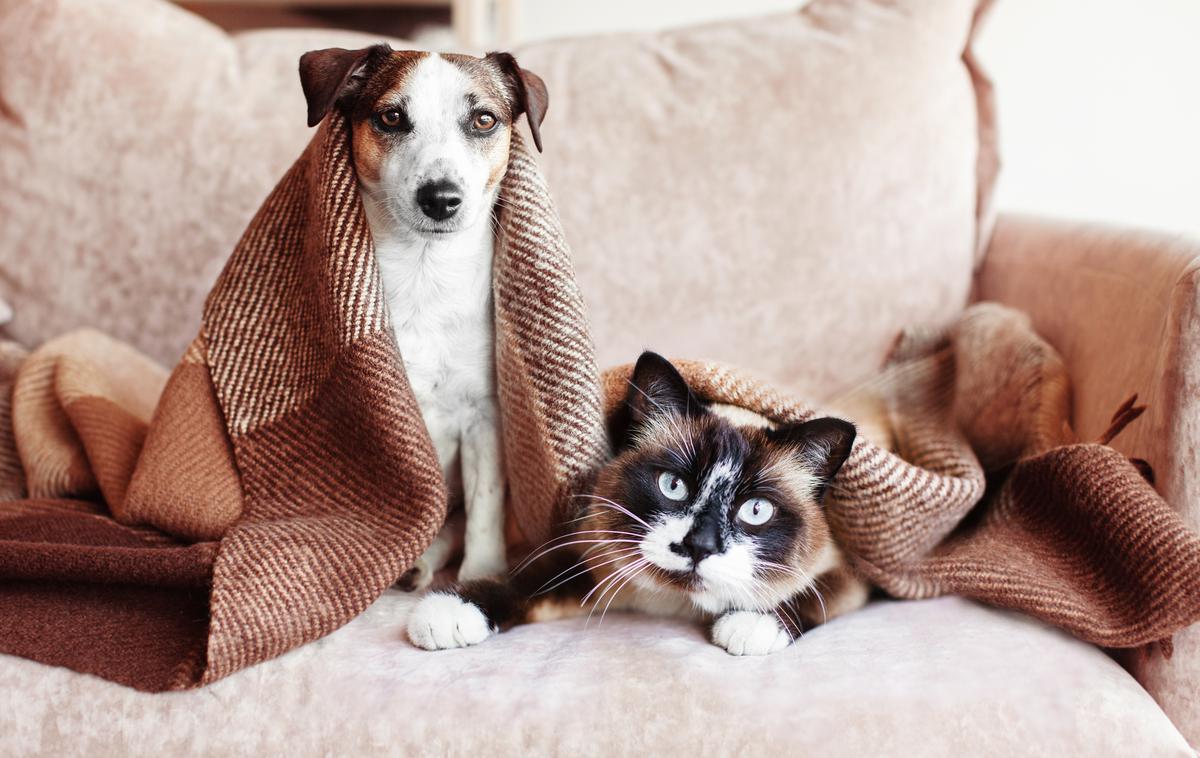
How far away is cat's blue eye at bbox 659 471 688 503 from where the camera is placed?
105 centimetres

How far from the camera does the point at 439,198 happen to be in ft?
3.49

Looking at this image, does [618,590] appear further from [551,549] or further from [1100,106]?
[1100,106]

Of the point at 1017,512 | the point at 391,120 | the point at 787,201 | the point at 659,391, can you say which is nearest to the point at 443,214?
the point at 391,120

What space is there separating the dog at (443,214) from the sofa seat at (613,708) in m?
0.30

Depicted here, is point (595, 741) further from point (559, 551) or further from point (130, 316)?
point (130, 316)

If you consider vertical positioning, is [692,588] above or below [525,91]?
below

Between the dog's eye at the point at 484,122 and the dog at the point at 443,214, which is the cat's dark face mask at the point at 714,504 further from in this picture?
the dog's eye at the point at 484,122

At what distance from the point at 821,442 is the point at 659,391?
0.22m

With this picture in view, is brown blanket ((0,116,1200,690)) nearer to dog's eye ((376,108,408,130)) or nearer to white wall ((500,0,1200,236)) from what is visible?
dog's eye ((376,108,408,130))

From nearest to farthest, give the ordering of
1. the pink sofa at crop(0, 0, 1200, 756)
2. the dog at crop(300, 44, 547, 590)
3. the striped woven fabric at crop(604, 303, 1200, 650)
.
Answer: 1. the striped woven fabric at crop(604, 303, 1200, 650)
2. the dog at crop(300, 44, 547, 590)
3. the pink sofa at crop(0, 0, 1200, 756)

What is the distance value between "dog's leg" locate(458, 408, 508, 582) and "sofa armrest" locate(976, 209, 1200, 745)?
0.82 m

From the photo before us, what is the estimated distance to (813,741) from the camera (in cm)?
87

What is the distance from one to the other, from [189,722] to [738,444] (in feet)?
2.23

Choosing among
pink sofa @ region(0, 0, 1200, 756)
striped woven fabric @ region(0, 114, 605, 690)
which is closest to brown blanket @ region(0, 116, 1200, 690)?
striped woven fabric @ region(0, 114, 605, 690)
